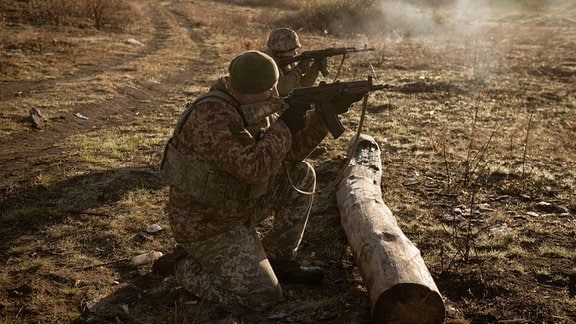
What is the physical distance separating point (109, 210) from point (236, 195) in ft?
7.32

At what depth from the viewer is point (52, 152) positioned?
7.20 metres

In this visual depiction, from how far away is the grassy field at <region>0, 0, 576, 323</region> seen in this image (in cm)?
382

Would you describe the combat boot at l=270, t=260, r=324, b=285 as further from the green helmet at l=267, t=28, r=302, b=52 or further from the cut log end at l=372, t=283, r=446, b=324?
the green helmet at l=267, t=28, r=302, b=52

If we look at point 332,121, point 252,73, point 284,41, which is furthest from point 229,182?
point 284,41

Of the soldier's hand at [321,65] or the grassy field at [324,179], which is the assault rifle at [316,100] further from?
the soldier's hand at [321,65]

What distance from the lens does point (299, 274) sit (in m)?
4.03

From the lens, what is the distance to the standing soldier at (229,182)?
3.52 m

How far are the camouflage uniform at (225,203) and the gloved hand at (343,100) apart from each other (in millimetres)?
481

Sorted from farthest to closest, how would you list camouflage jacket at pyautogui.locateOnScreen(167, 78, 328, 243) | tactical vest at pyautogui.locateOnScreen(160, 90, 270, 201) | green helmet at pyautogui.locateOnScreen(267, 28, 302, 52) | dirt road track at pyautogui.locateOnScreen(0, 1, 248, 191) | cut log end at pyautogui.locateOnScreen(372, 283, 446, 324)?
1. dirt road track at pyautogui.locateOnScreen(0, 1, 248, 191)
2. green helmet at pyautogui.locateOnScreen(267, 28, 302, 52)
3. tactical vest at pyautogui.locateOnScreen(160, 90, 270, 201)
4. camouflage jacket at pyautogui.locateOnScreen(167, 78, 328, 243)
5. cut log end at pyautogui.locateOnScreen(372, 283, 446, 324)

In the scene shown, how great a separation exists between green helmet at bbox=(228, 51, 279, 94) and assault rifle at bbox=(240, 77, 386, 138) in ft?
0.46

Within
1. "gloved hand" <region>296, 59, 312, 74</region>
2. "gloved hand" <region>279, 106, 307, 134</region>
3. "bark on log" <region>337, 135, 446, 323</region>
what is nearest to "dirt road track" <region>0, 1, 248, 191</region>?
"gloved hand" <region>296, 59, 312, 74</region>

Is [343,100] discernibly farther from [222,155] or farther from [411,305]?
[411,305]

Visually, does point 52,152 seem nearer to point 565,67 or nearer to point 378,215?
point 378,215

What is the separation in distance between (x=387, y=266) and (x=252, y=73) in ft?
5.21
